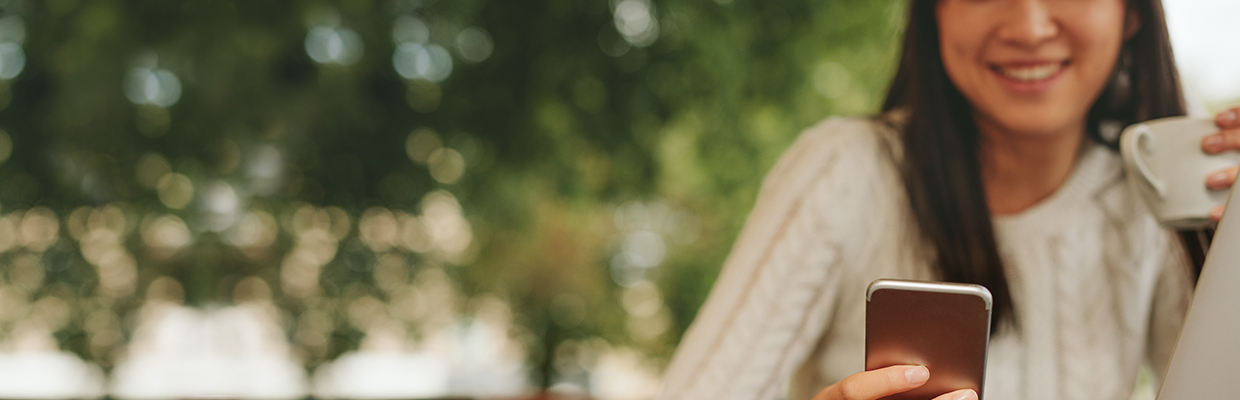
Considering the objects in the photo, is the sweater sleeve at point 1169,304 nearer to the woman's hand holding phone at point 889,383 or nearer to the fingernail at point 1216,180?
the fingernail at point 1216,180

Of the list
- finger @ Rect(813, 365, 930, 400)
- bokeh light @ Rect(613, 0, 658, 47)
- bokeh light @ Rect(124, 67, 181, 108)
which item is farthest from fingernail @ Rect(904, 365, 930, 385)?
bokeh light @ Rect(124, 67, 181, 108)

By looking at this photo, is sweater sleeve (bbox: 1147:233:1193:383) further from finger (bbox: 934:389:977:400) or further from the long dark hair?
finger (bbox: 934:389:977:400)

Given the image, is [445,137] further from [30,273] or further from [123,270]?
[30,273]

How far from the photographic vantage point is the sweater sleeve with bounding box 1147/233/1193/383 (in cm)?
56

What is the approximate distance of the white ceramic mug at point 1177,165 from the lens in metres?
0.46

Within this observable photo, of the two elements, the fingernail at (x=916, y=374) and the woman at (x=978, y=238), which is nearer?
the fingernail at (x=916, y=374)

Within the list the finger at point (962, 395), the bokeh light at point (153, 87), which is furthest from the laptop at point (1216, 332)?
the bokeh light at point (153, 87)

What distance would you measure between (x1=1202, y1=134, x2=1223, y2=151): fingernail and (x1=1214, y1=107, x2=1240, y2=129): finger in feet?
0.04

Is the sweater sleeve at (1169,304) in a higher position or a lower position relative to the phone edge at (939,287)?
lower

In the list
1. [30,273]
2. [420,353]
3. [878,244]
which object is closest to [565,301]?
[420,353]

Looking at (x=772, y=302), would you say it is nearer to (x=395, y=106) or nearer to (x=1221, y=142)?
(x=1221, y=142)

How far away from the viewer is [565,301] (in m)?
2.29

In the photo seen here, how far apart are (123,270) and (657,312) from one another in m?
1.40

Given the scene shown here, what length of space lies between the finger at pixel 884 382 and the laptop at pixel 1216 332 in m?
0.11
